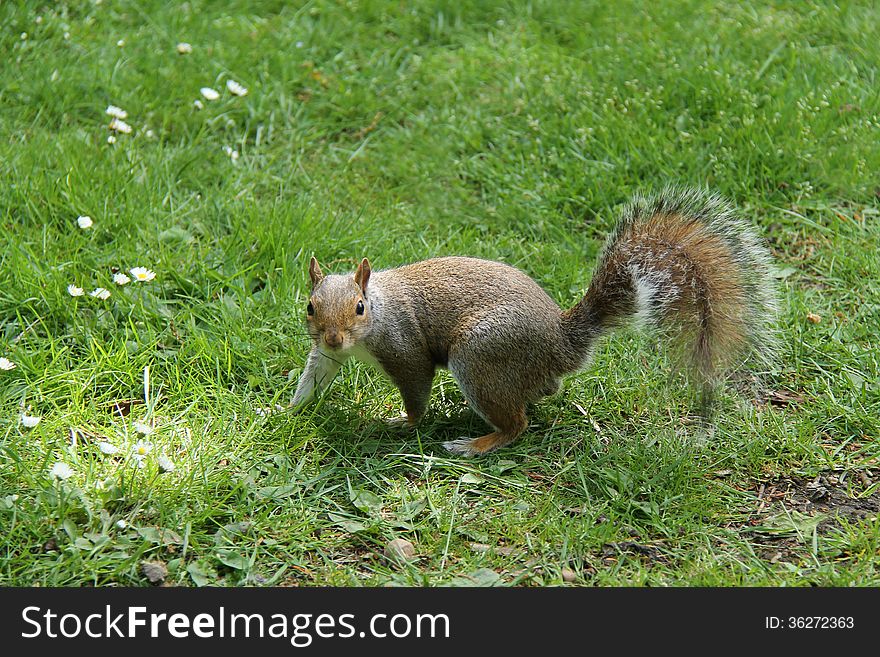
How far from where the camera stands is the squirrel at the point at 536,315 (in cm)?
257

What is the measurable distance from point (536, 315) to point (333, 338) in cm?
55

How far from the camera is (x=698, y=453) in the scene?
2.70 metres

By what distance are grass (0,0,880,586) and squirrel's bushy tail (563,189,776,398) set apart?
301mm

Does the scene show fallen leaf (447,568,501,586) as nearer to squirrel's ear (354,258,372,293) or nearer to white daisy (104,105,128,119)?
squirrel's ear (354,258,372,293)

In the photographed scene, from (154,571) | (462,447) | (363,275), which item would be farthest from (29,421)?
(462,447)

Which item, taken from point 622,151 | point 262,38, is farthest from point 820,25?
point 262,38

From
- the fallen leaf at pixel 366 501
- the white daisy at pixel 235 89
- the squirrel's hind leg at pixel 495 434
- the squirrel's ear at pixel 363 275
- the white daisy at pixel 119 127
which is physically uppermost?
the squirrel's ear at pixel 363 275

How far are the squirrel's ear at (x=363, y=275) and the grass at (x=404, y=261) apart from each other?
1.26 feet

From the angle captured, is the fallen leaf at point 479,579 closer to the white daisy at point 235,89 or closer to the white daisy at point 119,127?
the white daisy at point 119,127

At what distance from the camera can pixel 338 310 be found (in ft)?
8.38

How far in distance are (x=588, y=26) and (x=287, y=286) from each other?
2.18m

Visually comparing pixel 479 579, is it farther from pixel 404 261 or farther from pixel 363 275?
pixel 404 261

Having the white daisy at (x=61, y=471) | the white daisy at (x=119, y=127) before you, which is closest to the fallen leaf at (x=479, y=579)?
the white daisy at (x=61, y=471)
